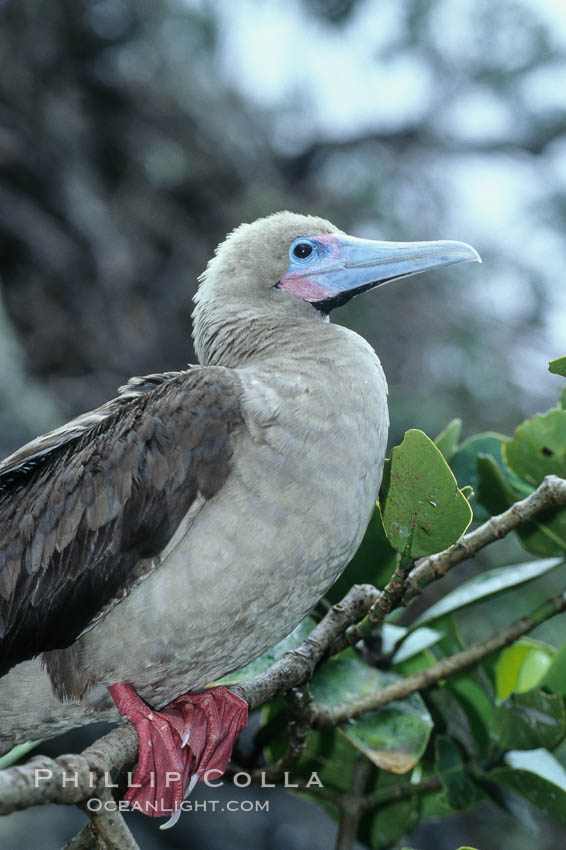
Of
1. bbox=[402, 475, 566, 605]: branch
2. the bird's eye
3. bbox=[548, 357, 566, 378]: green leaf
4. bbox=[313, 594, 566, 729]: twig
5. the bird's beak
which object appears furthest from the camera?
the bird's eye

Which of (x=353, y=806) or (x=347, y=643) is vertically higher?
(x=347, y=643)

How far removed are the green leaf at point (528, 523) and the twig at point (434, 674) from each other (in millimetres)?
131

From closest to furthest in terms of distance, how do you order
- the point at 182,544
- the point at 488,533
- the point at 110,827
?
the point at 110,827 → the point at 488,533 → the point at 182,544

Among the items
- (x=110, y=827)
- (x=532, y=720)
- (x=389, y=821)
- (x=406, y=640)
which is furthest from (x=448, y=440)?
(x=110, y=827)

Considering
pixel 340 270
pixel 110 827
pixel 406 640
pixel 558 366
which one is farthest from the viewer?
pixel 340 270

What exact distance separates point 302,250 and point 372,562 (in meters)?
0.85

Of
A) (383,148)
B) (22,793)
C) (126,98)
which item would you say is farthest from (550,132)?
(22,793)

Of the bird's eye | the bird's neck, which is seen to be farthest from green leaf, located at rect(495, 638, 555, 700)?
the bird's eye

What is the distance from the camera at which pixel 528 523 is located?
75.5 inches

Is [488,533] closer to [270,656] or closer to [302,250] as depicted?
[270,656]

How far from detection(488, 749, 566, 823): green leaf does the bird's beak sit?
3.77ft

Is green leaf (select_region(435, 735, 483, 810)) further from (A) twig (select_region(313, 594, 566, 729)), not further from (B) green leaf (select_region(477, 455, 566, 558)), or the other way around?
(B) green leaf (select_region(477, 455, 566, 558))

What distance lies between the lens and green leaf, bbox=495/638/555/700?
7.29ft

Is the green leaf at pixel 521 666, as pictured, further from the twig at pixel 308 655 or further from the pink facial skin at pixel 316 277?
the pink facial skin at pixel 316 277
